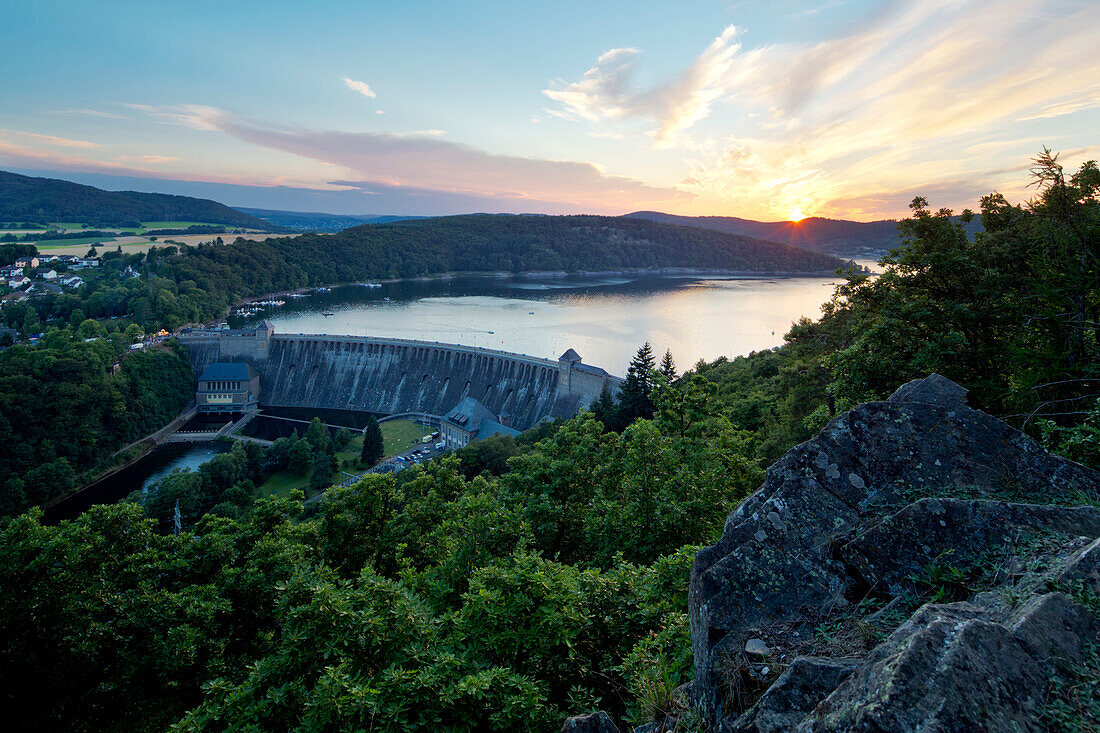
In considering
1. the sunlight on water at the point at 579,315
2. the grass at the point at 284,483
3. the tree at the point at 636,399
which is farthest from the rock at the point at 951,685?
the sunlight on water at the point at 579,315

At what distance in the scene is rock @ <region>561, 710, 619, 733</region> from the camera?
5.01 metres

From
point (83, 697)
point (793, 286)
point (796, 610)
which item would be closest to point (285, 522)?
point (83, 697)

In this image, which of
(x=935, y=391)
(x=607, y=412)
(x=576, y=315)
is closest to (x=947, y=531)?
(x=935, y=391)

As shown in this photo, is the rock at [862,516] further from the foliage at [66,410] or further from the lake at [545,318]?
the lake at [545,318]

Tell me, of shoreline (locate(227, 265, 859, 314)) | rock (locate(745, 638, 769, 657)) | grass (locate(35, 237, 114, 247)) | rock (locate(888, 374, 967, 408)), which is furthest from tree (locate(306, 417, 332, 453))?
grass (locate(35, 237, 114, 247))

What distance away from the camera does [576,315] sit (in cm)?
9812

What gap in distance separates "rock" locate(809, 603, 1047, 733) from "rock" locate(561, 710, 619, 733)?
101 inches

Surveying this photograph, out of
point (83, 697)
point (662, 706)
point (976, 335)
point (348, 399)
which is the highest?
point (976, 335)

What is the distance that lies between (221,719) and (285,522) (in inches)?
232

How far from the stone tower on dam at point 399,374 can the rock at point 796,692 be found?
3932 centimetres

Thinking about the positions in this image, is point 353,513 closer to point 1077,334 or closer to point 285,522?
point 285,522

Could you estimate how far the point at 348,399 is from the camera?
58.3 m

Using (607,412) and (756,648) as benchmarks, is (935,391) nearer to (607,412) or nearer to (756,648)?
(756,648)

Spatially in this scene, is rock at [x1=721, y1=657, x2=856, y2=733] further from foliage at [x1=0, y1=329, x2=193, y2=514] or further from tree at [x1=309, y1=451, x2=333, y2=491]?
foliage at [x1=0, y1=329, x2=193, y2=514]
